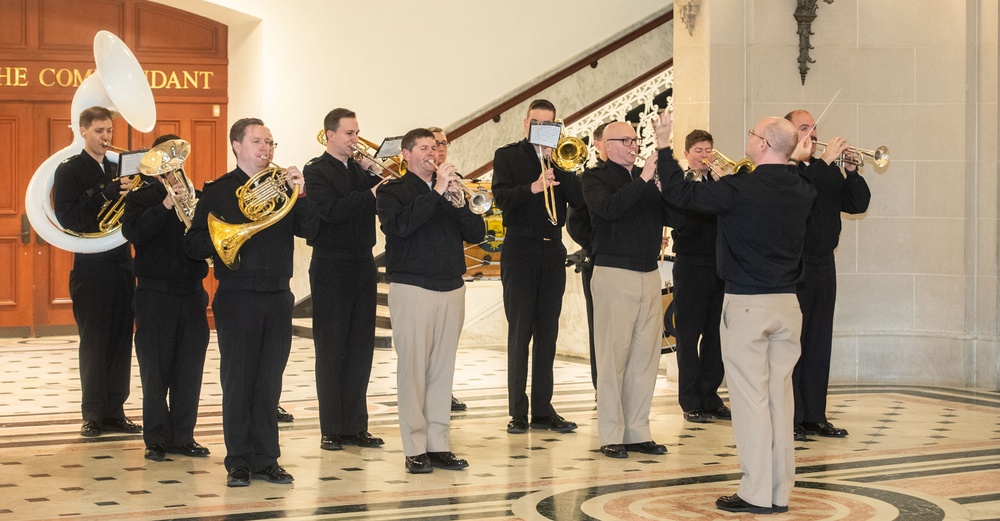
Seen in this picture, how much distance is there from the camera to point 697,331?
25.7 ft

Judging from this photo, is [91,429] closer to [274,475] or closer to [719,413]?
[274,475]

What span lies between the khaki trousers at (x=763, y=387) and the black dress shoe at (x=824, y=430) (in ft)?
6.14

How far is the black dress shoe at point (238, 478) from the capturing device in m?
5.82

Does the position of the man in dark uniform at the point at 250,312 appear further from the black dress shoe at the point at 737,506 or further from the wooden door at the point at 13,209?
the wooden door at the point at 13,209

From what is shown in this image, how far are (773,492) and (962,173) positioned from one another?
4.63 m

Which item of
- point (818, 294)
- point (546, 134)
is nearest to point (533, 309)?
point (546, 134)

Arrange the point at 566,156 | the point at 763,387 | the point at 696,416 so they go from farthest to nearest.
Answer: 1. the point at 696,416
2. the point at 566,156
3. the point at 763,387

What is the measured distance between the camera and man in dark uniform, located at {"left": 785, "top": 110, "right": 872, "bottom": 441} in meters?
7.25

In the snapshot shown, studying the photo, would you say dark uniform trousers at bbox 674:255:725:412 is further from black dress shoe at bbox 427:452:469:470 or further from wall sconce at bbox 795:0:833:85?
Answer: wall sconce at bbox 795:0:833:85

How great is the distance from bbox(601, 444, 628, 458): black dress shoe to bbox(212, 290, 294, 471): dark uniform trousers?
64.8 inches

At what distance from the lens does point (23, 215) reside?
40.5 ft

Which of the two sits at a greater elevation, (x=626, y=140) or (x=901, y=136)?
(x=901, y=136)

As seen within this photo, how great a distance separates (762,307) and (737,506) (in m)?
0.81

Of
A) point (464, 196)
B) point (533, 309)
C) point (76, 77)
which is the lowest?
point (533, 309)
